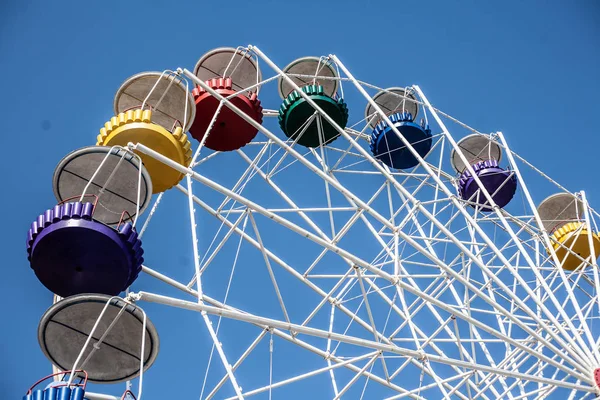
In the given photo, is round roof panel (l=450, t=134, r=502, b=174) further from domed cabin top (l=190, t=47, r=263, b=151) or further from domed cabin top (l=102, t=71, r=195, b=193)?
domed cabin top (l=102, t=71, r=195, b=193)

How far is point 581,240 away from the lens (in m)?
18.7

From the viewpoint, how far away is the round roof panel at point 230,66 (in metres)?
16.7

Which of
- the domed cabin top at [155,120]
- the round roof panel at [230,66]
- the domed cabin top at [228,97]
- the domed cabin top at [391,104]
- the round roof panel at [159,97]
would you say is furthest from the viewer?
the domed cabin top at [391,104]

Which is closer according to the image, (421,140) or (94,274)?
(94,274)

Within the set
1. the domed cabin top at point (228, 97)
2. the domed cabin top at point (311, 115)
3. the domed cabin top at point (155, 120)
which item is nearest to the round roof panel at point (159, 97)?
the domed cabin top at point (155, 120)

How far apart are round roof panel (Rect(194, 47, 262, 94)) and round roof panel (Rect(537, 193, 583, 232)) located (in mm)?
9519

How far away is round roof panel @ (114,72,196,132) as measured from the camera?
45.4 ft

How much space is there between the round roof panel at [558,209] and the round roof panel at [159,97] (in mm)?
11520

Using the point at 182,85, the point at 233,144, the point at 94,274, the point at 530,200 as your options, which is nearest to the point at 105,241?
the point at 94,274

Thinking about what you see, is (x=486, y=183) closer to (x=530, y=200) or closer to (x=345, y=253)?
(x=530, y=200)

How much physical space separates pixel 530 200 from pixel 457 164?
5.00 m

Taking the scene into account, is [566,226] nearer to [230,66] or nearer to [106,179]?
[230,66]

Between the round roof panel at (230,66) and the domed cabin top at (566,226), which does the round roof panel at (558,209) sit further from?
the round roof panel at (230,66)

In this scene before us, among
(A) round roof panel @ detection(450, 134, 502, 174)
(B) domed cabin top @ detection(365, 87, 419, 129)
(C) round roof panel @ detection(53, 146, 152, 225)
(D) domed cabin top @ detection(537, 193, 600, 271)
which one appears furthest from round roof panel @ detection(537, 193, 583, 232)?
(C) round roof panel @ detection(53, 146, 152, 225)
